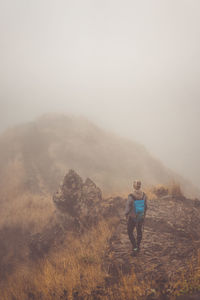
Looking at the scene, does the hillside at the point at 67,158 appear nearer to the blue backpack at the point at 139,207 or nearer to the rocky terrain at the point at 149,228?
the rocky terrain at the point at 149,228

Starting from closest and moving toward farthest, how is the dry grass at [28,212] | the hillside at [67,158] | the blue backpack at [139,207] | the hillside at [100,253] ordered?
the hillside at [100,253]
the blue backpack at [139,207]
the dry grass at [28,212]
the hillside at [67,158]

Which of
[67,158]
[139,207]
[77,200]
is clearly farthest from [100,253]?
[67,158]

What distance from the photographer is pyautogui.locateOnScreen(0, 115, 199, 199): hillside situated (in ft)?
70.0

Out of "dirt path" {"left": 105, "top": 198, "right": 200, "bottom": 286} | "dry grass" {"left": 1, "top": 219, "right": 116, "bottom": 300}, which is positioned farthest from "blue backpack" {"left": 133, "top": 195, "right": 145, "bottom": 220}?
"dry grass" {"left": 1, "top": 219, "right": 116, "bottom": 300}

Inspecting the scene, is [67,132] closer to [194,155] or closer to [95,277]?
[95,277]

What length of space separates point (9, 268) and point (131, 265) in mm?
8024

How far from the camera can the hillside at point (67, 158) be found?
2133 centimetres

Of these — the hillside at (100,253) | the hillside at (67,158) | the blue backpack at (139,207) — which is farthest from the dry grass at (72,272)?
the hillside at (67,158)

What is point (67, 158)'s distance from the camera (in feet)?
83.3

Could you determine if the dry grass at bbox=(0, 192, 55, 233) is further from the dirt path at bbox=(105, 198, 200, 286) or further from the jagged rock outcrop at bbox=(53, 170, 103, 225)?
the dirt path at bbox=(105, 198, 200, 286)

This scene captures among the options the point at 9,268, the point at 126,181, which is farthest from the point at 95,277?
the point at 126,181

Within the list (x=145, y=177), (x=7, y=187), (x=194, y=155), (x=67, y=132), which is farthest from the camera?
(x=194, y=155)

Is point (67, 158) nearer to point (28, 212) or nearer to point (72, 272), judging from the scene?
point (28, 212)

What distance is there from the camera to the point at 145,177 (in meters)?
25.4
